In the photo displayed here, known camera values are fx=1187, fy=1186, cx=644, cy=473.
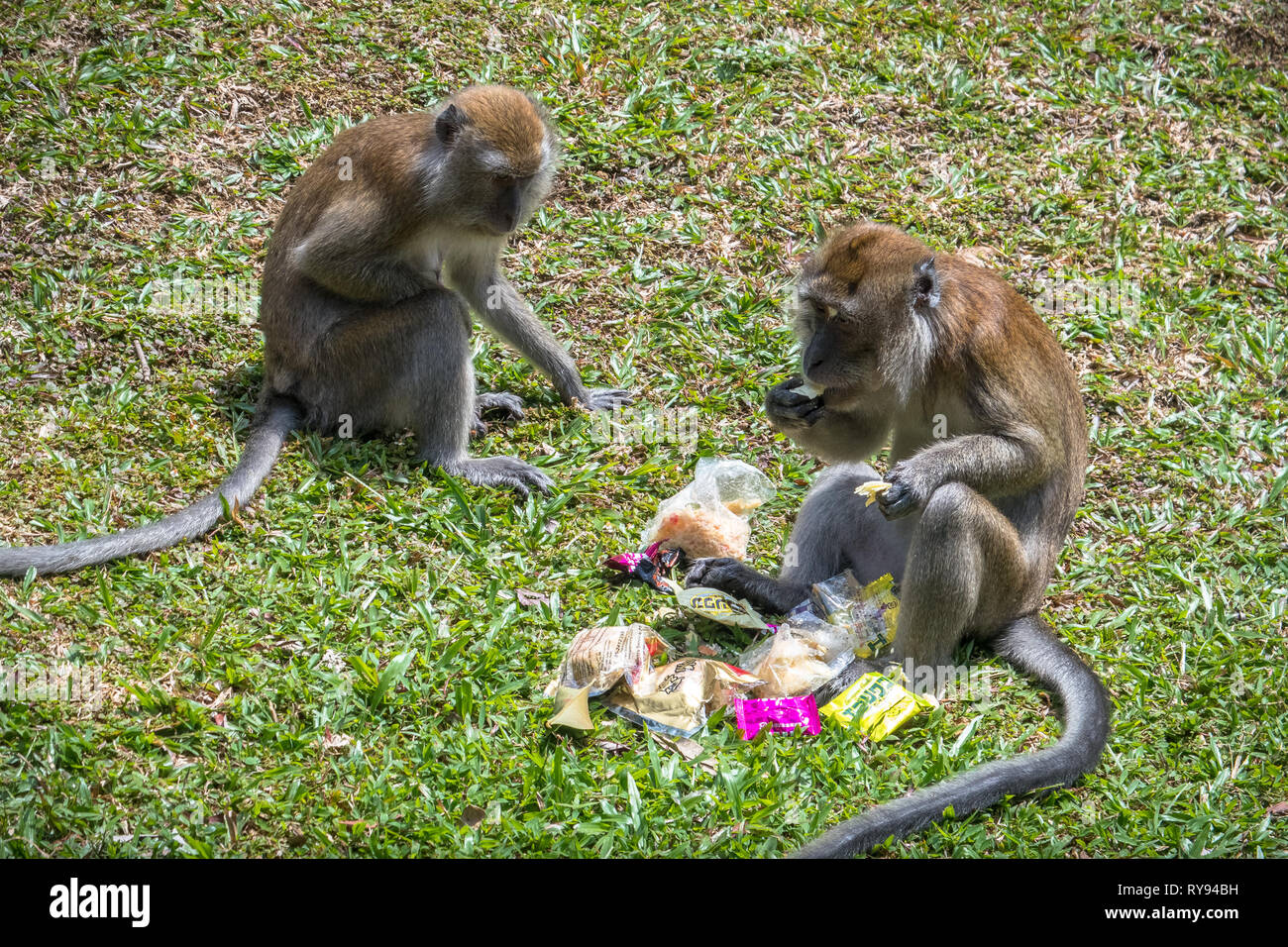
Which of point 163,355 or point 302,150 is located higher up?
point 302,150

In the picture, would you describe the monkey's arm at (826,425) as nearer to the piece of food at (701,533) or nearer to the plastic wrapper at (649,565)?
the piece of food at (701,533)

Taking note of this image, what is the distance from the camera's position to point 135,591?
17.6ft

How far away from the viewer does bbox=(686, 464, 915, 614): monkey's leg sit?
19.5ft

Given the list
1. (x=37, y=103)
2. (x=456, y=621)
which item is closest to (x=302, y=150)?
(x=37, y=103)

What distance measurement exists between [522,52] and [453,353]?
387cm

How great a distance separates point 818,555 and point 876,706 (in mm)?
1001

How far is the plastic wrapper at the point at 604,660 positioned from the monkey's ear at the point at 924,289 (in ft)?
6.33

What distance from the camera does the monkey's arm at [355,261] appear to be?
6445 mm

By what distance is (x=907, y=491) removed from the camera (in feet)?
16.9

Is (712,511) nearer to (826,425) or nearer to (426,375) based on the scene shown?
(826,425)

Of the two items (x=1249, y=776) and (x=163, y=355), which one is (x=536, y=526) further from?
(x=1249, y=776)

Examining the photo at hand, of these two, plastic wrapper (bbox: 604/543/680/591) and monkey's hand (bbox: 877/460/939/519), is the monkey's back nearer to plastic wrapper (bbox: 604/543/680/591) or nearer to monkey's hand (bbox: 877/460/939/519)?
monkey's hand (bbox: 877/460/939/519)

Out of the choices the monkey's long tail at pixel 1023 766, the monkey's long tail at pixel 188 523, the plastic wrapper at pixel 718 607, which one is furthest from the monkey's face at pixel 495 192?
the monkey's long tail at pixel 1023 766

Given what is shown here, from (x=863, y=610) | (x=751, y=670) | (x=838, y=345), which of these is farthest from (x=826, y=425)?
(x=751, y=670)
